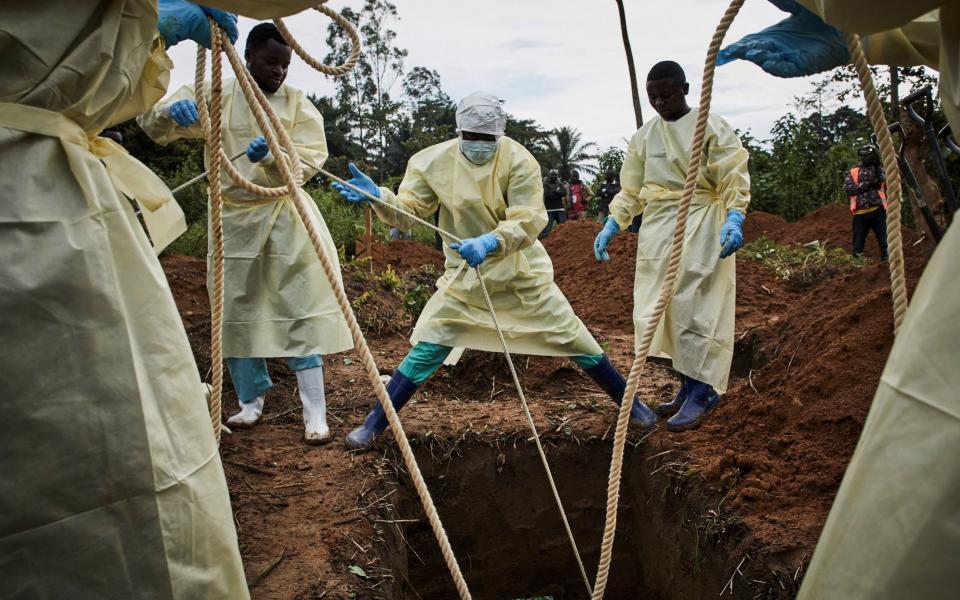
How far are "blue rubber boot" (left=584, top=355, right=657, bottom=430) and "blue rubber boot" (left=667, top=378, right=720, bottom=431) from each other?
0.13 m

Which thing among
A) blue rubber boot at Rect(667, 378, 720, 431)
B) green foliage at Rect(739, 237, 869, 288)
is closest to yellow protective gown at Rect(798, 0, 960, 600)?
blue rubber boot at Rect(667, 378, 720, 431)

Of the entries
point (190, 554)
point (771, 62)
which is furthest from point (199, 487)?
point (771, 62)

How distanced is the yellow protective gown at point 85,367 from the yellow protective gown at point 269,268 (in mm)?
2319

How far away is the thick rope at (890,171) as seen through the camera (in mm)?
1771

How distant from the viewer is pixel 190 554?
154 centimetres

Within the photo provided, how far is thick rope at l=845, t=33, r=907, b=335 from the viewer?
1771mm

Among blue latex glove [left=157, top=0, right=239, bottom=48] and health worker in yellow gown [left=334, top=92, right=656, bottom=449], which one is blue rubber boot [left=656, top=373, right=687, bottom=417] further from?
blue latex glove [left=157, top=0, right=239, bottom=48]

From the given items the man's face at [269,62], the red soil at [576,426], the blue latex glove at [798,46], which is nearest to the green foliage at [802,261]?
the red soil at [576,426]

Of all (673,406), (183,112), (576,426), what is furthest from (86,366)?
(673,406)

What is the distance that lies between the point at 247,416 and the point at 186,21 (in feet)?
7.20

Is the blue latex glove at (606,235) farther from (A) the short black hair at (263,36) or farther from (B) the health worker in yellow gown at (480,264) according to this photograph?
(A) the short black hair at (263,36)

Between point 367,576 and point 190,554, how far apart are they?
5.58 ft

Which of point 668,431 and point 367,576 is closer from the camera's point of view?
point 367,576

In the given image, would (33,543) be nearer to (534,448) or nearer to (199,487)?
(199,487)
